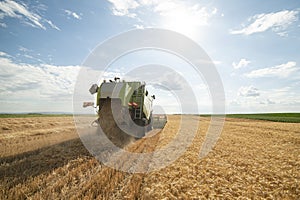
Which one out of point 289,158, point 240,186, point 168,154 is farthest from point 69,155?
point 289,158

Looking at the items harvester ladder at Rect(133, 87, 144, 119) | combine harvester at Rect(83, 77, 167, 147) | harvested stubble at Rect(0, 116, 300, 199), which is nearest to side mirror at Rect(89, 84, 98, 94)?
combine harvester at Rect(83, 77, 167, 147)

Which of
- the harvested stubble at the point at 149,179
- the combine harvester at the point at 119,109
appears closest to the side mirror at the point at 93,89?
the combine harvester at the point at 119,109

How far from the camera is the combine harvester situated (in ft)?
29.1

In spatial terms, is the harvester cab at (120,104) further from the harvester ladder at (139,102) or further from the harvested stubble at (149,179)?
the harvested stubble at (149,179)

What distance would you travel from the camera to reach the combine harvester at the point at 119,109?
886 cm

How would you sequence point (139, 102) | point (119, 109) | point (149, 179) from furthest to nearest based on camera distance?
point (139, 102) → point (119, 109) → point (149, 179)

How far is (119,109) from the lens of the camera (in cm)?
900

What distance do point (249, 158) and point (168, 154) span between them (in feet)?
8.29

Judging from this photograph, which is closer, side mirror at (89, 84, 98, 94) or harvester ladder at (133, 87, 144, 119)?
side mirror at (89, 84, 98, 94)

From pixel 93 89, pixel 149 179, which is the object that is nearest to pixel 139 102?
pixel 93 89

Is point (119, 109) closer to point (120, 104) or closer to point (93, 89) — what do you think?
point (120, 104)

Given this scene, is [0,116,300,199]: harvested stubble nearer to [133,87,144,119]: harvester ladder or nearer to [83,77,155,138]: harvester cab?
[83,77,155,138]: harvester cab

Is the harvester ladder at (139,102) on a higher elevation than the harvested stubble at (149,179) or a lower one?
higher

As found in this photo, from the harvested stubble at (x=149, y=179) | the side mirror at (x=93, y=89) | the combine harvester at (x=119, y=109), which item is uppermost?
the side mirror at (x=93, y=89)
